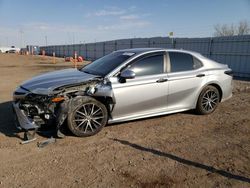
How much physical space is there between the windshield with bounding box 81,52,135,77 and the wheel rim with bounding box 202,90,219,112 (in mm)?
2162

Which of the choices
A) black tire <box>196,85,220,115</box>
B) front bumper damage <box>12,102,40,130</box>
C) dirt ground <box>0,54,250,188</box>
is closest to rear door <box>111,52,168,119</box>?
dirt ground <box>0,54,250,188</box>

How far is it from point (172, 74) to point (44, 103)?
108 inches

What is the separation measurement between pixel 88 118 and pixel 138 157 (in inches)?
51.8

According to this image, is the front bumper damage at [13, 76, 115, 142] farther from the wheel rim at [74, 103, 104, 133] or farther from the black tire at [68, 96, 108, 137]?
the wheel rim at [74, 103, 104, 133]

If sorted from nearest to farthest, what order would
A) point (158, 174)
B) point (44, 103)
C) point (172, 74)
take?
point (158, 174)
point (44, 103)
point (172, 74)

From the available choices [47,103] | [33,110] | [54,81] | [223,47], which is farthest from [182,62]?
[223,47]

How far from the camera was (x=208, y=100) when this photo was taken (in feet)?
20.6

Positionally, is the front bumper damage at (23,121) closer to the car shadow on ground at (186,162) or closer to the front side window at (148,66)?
the car shadow on ground at (186,162)

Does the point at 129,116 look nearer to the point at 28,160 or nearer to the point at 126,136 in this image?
the point at 126,136

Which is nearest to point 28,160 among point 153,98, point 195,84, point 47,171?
point 47,171

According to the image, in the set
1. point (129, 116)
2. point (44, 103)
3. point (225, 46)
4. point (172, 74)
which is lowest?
point (129, 116)

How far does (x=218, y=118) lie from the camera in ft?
20.0

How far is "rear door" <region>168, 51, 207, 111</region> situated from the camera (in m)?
5.64

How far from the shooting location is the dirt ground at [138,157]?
134 inches
